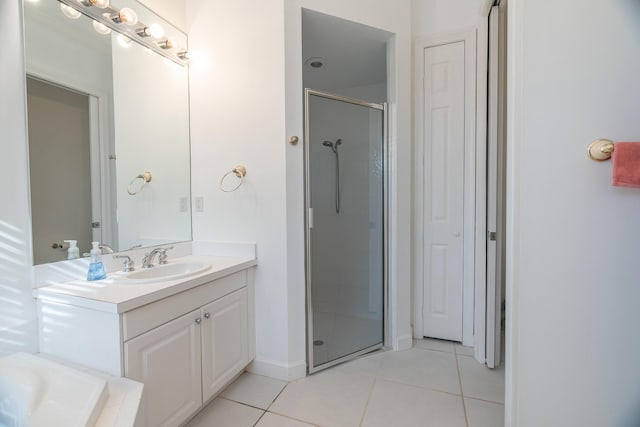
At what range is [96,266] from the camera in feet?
4.70

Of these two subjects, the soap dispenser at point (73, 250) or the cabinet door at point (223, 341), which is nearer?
the soap dispenser at point (73, 250)

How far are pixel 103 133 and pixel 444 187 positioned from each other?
2323mm

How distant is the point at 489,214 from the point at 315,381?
5.27 ft

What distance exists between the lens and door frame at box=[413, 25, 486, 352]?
203cm

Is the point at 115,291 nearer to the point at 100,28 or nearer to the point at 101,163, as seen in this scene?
the point at 101,163

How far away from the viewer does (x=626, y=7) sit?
860 millimetres

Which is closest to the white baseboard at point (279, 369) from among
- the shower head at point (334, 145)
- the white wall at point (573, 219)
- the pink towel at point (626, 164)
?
the white wall at point (573, 219)

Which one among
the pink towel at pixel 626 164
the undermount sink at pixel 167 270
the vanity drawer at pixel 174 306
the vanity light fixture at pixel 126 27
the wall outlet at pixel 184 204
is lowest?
the vanity drawer at pixel 174 306

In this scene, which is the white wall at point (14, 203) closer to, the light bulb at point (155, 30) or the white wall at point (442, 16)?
the light bulb at point (155, 30)

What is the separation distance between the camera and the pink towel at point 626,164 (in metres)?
0.78

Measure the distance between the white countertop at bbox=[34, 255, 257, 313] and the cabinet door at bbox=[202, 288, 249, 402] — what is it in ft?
0.69

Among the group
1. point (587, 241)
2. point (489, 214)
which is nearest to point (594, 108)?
point (587, 241)

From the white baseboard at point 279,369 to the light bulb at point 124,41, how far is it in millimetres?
2148

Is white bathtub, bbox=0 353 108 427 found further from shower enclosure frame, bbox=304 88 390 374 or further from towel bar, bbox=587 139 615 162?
towel bar, bbox=587 139 615 162
